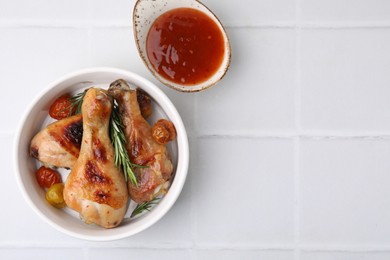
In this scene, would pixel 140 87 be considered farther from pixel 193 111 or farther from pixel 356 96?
pixel 356 96

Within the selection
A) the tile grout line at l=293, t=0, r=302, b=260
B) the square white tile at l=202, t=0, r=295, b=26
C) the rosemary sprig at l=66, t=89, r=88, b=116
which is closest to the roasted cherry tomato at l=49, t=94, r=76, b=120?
the rosemary sprig at l=66, t=89, r=88, b=116

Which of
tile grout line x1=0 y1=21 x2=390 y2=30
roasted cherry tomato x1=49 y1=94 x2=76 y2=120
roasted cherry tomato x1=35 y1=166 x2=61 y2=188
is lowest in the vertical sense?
roasted cherry tomato x1=35 y1=166 x2=61 y2=188

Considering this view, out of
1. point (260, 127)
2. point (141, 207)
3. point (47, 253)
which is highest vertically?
point (260, 127)

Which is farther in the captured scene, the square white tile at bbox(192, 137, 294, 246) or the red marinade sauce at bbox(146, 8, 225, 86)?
the square white tile at bbox(192, 137, 294, 246)

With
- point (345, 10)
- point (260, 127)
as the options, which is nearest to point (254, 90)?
point (260, 127)

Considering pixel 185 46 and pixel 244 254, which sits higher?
pixel 185 46

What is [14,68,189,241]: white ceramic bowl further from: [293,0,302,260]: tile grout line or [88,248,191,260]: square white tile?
[293,0,302,260]: tile grout line

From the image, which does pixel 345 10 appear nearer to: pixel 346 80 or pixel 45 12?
pixel 346 80
